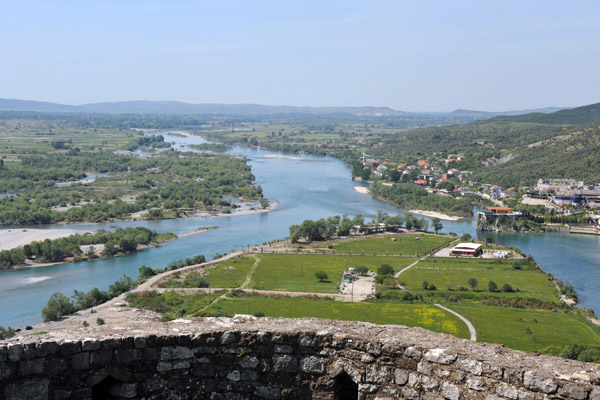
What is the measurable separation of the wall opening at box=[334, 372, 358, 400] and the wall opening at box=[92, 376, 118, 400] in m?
2.11

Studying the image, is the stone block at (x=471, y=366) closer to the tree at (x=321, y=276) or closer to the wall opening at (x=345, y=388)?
the wall opening at (x=345, y=388)

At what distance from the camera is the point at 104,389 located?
17.7ft

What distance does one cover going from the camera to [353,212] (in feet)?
239

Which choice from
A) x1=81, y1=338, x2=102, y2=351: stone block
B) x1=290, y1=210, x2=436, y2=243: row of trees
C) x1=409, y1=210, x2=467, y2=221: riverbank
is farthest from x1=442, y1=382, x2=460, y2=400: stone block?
x1=409, y1=210, x2=467, y2=221: riverbank

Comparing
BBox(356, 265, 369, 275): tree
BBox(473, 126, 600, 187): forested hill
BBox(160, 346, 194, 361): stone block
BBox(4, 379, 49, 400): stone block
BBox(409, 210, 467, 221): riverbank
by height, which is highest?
BBox(160, 346, 194, 361): stone block

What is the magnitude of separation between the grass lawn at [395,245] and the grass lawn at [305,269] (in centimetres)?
266

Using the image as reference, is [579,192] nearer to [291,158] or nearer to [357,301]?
[357,301]

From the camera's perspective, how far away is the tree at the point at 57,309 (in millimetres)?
33656

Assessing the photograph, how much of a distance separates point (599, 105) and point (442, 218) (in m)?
132

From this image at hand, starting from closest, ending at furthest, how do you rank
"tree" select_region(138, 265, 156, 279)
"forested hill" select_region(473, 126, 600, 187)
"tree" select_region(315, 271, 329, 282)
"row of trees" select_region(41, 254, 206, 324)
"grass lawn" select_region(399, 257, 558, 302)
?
"row of trees" select_region(41, 254, 206, 324), "grass lawn" select_region(399, 257, 558, 302), "tree" select_region(138, 265, 156, 279), "tree" select_region(315, 271, 329, 282), "forested hill" select_region(473, 126, 600, 187)

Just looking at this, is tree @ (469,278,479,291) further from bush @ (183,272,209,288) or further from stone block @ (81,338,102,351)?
stone block @ (81,338,102,351)

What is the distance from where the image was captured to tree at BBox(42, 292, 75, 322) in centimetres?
3366

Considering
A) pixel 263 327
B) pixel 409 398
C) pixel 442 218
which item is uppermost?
pixel 263 327

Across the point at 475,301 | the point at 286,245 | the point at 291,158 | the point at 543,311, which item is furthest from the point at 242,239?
the point at 291,158
